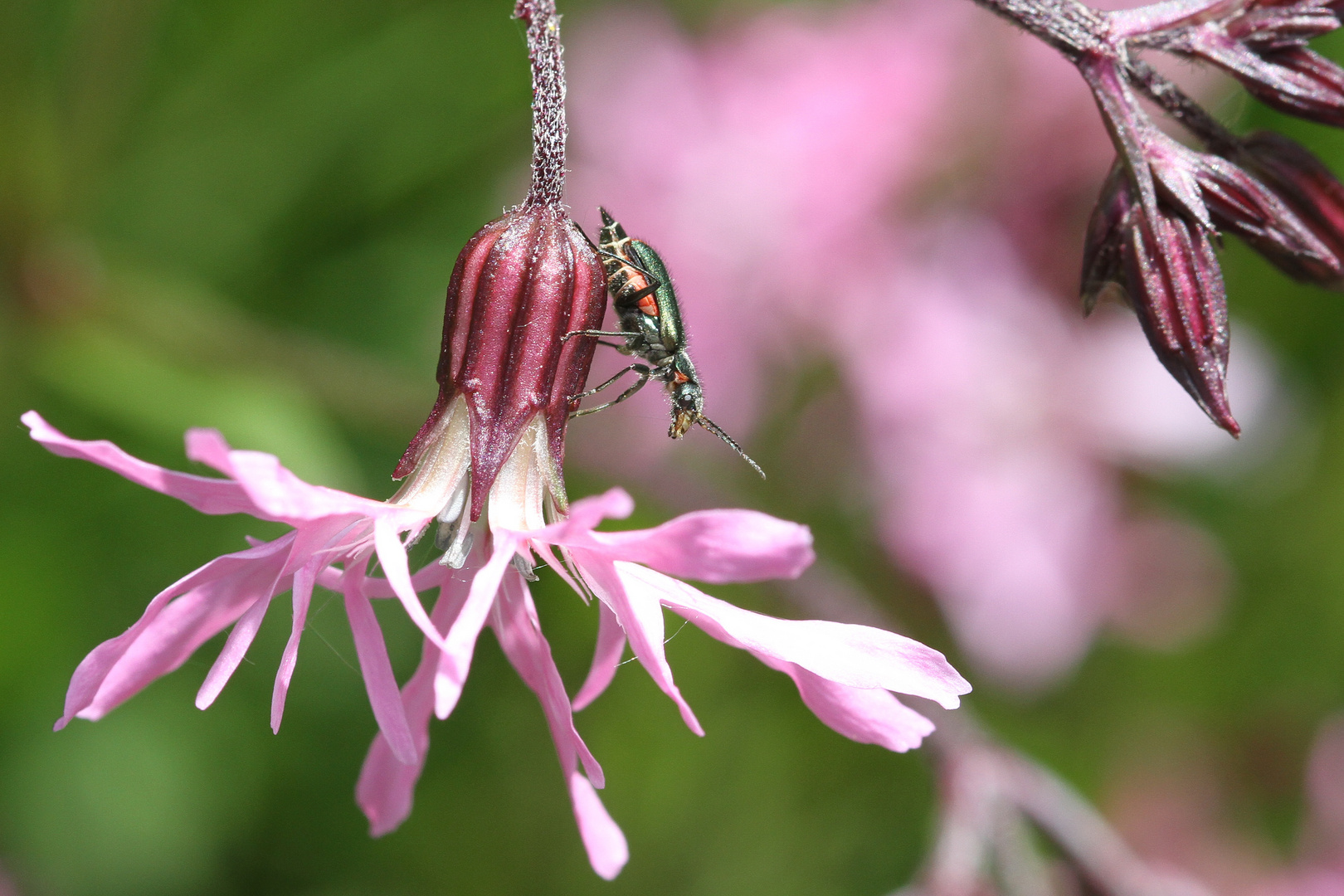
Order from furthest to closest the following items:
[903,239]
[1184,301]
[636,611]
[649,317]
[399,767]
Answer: [903,239], [649,317], [399,767], [1184,301], [636,611]

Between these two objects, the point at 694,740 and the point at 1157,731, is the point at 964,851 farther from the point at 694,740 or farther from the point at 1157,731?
the point at 1157,731

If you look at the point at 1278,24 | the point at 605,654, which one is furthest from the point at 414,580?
the point at 1278,24

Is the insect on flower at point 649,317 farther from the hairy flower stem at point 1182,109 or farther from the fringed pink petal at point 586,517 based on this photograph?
the hairy flower stem at point 1182,109

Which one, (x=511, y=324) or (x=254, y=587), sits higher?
(x=511, y=324)

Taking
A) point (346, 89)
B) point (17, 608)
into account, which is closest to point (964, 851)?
point (17, 608)

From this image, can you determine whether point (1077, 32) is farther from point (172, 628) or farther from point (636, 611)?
point (172, 628)

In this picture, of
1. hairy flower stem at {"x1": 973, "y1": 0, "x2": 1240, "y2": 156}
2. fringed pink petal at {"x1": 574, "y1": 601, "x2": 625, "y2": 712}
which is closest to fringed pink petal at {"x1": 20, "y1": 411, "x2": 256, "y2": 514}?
fringed pink petal at {"x1": 574, "y1": 601, "x2": 625, "y2": 712}

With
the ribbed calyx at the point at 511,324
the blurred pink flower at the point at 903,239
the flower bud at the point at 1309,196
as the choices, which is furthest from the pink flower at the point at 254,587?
the blurred pink flower at the point at 903,239

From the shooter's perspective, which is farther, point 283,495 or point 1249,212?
point 1249,212
